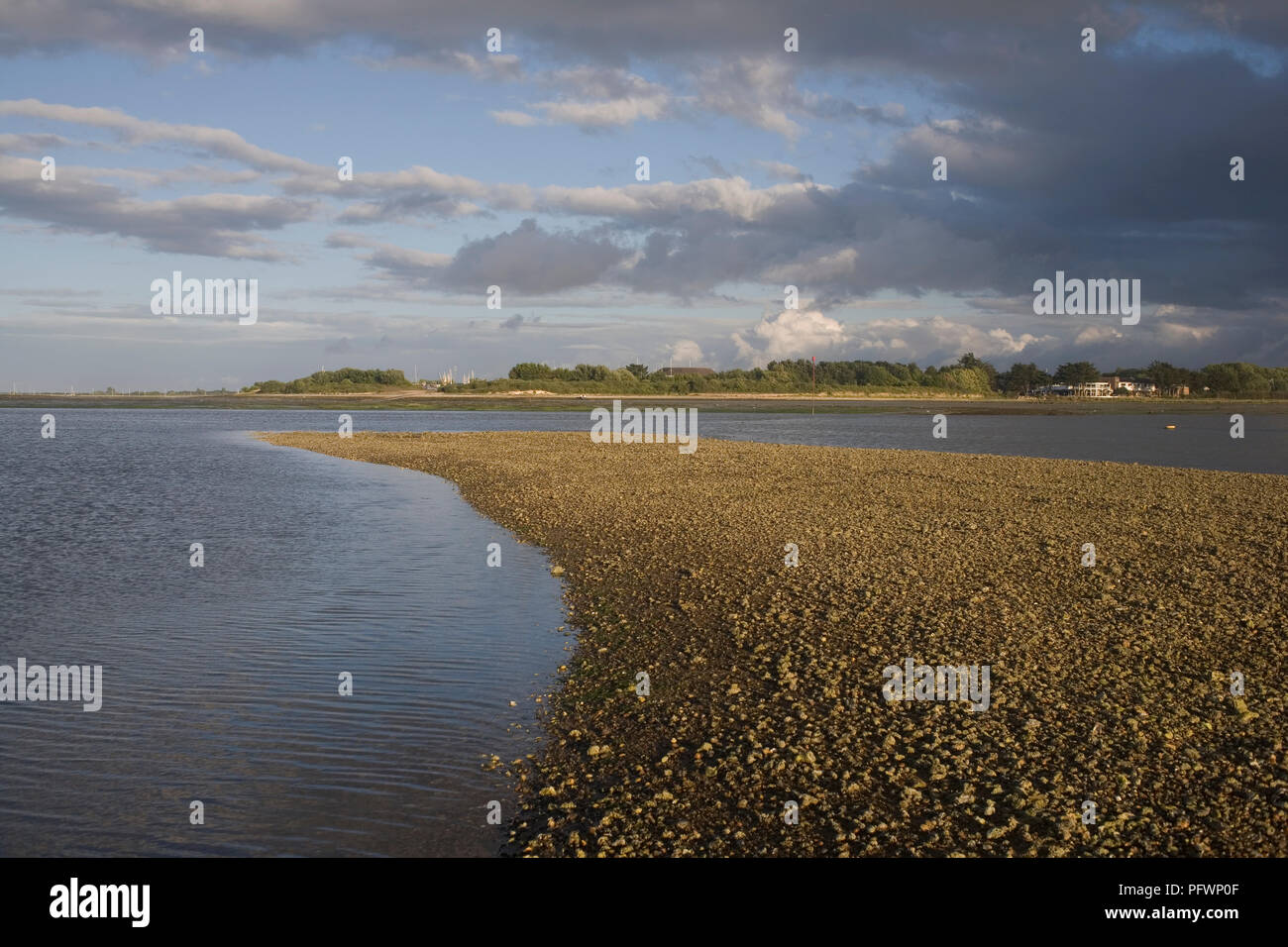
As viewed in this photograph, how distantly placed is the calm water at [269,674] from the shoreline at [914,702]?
3.18 ft

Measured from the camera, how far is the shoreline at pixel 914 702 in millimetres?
7336

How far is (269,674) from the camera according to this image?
12.0 m

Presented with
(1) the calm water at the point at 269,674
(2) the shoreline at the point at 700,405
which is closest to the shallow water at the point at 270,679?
(1) the calm water at the point at 269,674

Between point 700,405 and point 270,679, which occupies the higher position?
point 700,405

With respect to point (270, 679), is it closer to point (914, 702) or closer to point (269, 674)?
point (269, 674)

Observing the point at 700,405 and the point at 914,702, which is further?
the point at 700,405

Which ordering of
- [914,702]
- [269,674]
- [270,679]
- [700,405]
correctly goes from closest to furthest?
[914,702], [270,679], [269,674], [700,405]

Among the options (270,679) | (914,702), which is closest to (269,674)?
(270,679)

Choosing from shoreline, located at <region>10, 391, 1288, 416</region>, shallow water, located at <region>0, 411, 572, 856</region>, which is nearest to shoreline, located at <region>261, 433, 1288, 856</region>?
shallow water, located at <region>0, 411, 572, 856</region>

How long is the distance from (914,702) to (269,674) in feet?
26.4

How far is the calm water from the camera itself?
309 inches

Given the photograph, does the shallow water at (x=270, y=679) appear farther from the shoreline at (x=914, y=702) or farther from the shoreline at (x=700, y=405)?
the shoreline at (x=700, y=405)

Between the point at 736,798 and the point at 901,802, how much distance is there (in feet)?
4.48
